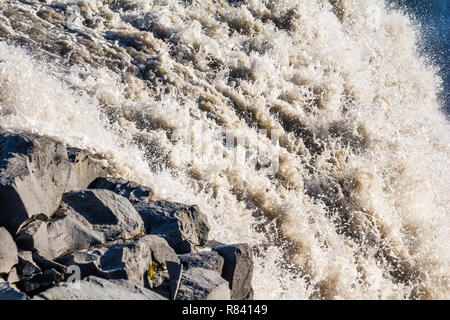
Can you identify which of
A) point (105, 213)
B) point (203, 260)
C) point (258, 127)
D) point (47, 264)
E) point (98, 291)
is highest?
point (98, 291)

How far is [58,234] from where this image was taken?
4090 mm

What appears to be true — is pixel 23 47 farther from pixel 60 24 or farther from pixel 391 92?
pixel 391 92

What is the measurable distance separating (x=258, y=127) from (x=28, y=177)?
4.79 metres

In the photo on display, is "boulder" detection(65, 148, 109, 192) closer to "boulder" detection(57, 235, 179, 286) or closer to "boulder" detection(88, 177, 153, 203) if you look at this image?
"boulder" detection(88, 177, 153, 203)

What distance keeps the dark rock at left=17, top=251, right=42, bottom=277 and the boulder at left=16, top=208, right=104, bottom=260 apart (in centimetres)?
→ 12

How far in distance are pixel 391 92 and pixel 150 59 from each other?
563 centimetres

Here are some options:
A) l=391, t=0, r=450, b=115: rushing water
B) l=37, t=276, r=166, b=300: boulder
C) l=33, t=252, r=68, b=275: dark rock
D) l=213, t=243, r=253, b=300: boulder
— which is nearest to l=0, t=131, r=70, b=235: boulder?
l=33, t=252, r=68, b=275: dark rock

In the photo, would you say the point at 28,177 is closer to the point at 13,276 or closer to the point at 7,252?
the point at 7,252

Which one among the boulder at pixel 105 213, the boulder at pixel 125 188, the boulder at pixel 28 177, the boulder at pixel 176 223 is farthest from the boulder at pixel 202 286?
the boulder at pixel 125 188

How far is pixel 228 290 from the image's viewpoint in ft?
13.6

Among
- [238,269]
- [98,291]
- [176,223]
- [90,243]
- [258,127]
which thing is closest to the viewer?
[98,291]

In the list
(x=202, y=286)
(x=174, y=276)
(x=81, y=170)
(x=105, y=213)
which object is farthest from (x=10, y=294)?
(x=81, y=170)

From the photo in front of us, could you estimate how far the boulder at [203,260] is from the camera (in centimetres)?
423

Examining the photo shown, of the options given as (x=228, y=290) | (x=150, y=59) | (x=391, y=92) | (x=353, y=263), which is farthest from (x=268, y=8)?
(x=228, y=290)
